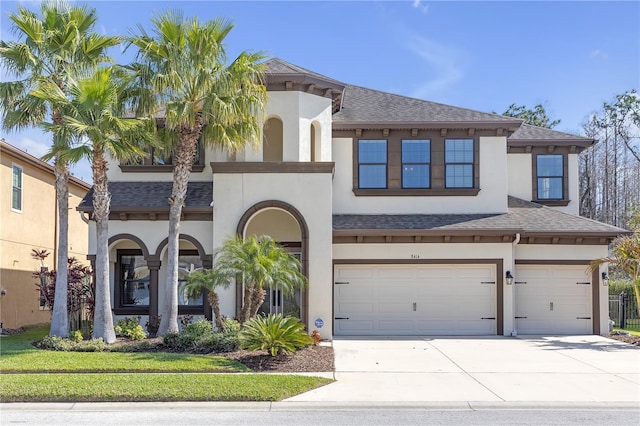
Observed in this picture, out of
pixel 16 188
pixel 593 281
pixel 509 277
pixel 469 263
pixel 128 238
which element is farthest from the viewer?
pixel 16 188

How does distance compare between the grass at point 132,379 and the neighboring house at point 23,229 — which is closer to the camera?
the grass at point 132,379

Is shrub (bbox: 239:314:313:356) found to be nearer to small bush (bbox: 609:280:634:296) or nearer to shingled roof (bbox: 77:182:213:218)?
shingled roof (bbox: 77:182:213:218)

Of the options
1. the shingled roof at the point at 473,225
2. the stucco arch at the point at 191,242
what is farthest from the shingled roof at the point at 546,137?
the stucco arch at the point at 191,242

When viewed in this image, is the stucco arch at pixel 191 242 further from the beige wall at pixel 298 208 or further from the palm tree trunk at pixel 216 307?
the palm tree trunk at pixel 216 307

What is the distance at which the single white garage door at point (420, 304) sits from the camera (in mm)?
20156

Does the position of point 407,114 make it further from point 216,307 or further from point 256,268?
point 216,307

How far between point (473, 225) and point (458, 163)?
2367 mm

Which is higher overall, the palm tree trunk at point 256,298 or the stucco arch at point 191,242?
the stucco arch at point 191,242

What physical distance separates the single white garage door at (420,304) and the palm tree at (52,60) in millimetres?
8592

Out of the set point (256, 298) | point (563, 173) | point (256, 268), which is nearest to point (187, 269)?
point (256, 298)

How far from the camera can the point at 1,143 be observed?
2038 centimetres

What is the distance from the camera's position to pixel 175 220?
16.4 metres

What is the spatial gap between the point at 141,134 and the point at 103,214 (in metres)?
2.34

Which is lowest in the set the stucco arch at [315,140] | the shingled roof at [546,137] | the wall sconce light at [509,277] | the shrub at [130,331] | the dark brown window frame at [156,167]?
the shrub at [130,331]
